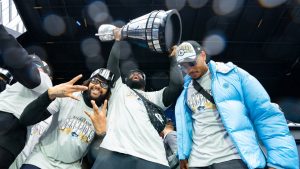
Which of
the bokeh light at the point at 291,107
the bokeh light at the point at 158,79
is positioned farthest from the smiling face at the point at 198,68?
the bokeh light at the point at 291,107

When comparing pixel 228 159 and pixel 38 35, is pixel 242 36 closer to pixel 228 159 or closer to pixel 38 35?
pixel 38 35

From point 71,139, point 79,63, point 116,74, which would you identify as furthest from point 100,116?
point 79,63

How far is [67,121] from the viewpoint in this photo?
2.34 meters

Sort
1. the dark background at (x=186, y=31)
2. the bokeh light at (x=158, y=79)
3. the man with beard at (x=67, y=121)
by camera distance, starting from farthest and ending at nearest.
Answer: the bokeh light at (x=158, y=79) → the dark background at (x=186, y=31) → the man with beard at (x=67, y=121)

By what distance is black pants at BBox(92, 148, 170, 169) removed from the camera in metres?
2.05

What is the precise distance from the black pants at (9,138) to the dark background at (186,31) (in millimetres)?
6015

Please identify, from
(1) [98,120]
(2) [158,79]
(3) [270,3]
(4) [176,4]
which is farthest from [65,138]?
(2) [158,79]

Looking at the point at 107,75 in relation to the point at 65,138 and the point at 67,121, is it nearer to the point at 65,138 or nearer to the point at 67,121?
the point at 67,121

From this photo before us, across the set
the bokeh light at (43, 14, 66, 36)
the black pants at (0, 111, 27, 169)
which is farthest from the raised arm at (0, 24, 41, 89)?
the bokeh light at (43, 14, 66, 36)

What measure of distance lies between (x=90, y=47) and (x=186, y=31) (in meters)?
2.85

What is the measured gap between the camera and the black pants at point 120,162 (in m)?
2.05

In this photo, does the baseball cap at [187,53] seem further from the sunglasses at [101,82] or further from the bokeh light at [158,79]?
the bokeh light at [158,79]

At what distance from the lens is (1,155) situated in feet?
6.88

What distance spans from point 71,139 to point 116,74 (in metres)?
0.70
